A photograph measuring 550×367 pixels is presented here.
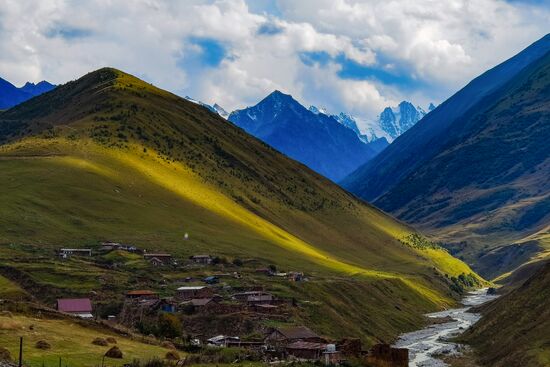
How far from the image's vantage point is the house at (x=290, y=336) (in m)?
113

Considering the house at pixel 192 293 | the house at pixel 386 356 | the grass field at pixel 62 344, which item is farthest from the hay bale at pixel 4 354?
the house at pixel 192 293

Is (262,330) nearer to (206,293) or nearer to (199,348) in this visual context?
(206,293)

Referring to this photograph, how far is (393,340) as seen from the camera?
16262cm

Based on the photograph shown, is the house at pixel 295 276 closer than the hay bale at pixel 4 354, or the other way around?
the hay bale at pixel 4 354

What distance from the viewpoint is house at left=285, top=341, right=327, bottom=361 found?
9819 cm

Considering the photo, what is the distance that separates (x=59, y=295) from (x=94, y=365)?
78.1m

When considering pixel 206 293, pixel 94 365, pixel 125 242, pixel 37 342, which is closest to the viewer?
pixel 94 365

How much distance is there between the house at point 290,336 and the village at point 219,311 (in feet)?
0.25

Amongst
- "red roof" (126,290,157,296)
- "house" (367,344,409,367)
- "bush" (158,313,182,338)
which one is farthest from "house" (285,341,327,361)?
"red roof" (126,290,157,296)

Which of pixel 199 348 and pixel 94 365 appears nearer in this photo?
pixel 94 365

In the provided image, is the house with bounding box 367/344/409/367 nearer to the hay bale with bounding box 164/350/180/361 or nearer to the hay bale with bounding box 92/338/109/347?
the hay bale with bounding box 164/350/180/361

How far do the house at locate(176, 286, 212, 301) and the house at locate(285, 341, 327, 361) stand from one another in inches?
1785

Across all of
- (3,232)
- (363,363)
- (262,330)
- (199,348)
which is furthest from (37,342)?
(3,232)

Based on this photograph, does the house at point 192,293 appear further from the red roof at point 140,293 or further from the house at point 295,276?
the house at point 295,276
